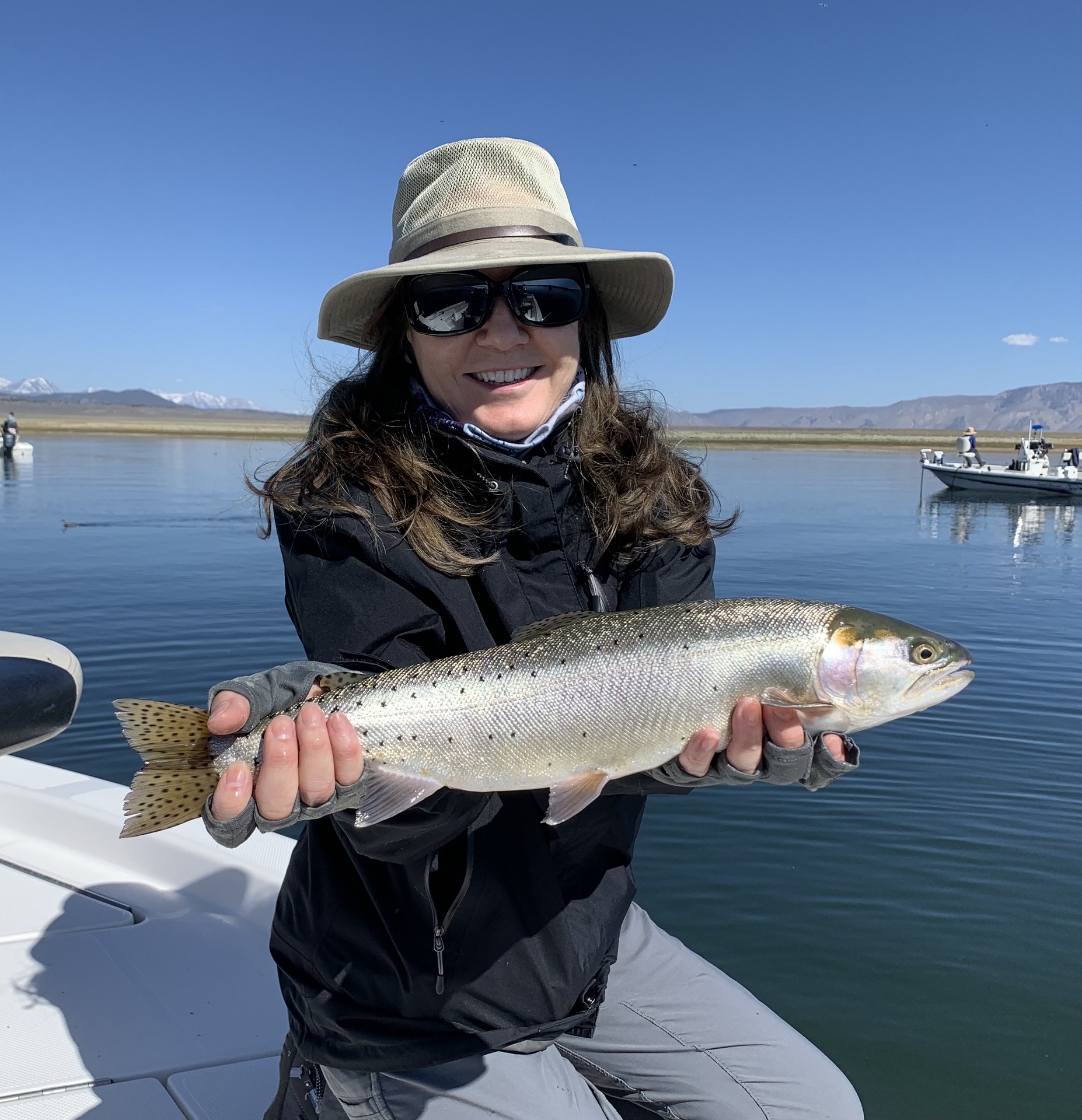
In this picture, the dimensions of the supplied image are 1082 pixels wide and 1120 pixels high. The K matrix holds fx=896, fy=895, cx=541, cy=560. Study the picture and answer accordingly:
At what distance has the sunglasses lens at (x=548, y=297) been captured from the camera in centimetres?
338

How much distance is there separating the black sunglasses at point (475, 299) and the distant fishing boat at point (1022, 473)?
48.6m

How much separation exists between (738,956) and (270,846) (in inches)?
124

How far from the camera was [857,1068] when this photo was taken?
493 cm

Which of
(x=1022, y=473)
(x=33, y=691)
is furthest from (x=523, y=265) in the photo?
(x=1022, y=473)

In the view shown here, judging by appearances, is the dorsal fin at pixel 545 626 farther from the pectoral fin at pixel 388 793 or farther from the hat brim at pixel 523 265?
the hat brim at pixel 523 265

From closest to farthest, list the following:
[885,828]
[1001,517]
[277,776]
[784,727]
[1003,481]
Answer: [277,776]
[784,727]
[885,828]
[1001,517]
[1003,481]

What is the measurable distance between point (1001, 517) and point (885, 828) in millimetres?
33790

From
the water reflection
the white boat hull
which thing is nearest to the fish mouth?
the water reflection

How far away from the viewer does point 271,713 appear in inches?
110

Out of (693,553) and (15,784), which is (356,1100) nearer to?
(693,553)

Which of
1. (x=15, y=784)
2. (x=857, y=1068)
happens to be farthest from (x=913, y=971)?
(x=15, y=784)

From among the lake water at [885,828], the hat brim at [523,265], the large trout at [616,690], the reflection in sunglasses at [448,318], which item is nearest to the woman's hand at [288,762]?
the large trout at [616,690]

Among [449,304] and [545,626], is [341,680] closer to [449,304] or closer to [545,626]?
[545,626]

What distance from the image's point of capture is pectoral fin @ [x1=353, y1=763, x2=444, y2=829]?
266cm
